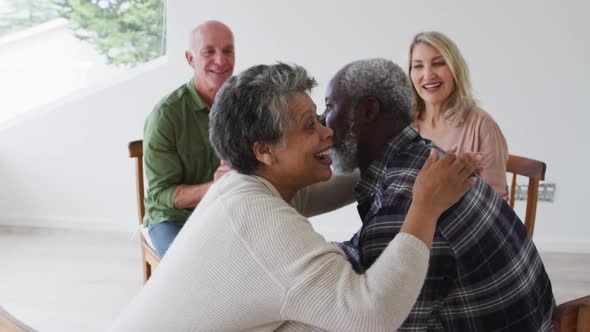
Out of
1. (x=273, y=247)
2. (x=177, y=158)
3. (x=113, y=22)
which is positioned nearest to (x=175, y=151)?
(x=177, y=158)

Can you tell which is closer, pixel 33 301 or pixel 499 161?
pixel 499 161

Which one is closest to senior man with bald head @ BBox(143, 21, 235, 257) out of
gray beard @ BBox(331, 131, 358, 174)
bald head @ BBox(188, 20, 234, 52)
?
bald head @ BBox(188, 20, 234, 52)

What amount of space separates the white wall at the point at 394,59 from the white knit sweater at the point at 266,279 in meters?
2.52

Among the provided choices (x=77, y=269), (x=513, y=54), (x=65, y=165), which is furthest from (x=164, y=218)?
(x=513, y=54)

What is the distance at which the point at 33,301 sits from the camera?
9.79 feet

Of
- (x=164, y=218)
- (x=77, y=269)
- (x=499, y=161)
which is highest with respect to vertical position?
(x=499, y=161)

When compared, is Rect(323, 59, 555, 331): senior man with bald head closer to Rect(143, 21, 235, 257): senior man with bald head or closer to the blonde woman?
Rect(143, 21, 235, 257): senior man with bald head

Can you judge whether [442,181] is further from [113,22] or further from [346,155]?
[113,22]

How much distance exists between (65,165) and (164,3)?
1215 mm

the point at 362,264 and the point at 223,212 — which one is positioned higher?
the point at 223,212

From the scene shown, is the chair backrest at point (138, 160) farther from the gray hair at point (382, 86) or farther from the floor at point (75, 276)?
the gray hair at point (382, 86)

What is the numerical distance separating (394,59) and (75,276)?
2147 mm

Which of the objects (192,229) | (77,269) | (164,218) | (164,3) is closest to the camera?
(192,229)

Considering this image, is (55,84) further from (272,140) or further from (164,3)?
(272,140)
